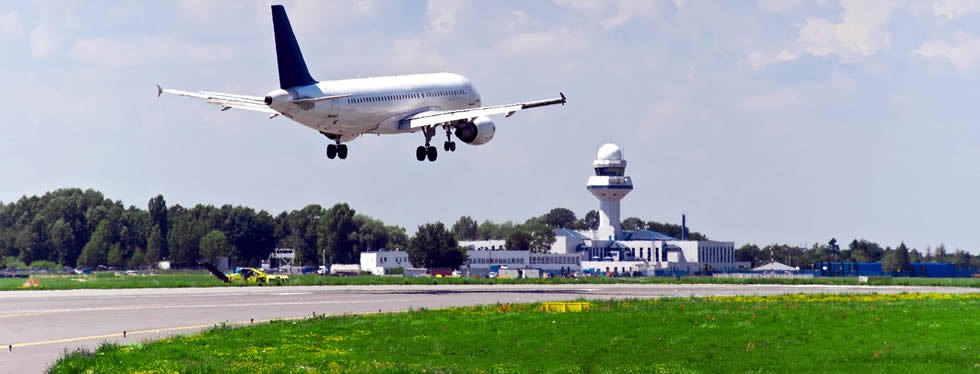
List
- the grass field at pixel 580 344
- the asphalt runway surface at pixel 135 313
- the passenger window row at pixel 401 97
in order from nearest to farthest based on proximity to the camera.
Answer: the grass field at pixel 580 344, the asphalt runway surface at pixel 135 313, the passenger window row at pixel 401 97

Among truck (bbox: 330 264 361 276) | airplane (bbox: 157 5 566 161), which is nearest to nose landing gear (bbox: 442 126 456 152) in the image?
airplane (bbox: 157 5 566 161)

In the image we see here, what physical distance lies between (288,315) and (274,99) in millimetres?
20962

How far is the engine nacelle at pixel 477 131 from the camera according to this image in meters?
73.2

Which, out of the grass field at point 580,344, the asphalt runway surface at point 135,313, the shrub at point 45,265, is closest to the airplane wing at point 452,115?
the asphalt runway surface at point 135,313

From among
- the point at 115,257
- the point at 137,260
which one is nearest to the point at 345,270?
the point at 137,260

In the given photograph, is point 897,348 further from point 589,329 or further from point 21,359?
point 21,359

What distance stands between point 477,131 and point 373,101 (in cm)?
716

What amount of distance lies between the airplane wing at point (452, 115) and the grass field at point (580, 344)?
2636cm

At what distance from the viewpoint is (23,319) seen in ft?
140

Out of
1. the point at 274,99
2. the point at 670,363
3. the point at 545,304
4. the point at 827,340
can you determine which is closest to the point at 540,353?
the point at 670,363

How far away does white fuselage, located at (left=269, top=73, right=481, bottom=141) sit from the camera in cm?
6531

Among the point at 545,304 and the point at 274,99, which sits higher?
the point at 274,99

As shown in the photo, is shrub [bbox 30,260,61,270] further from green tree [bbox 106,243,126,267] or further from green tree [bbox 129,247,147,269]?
green tree [bbox 129,247,147,269]

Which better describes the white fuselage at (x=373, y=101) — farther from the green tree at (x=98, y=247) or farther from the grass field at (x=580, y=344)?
the green tree at (x=98, y=247)
